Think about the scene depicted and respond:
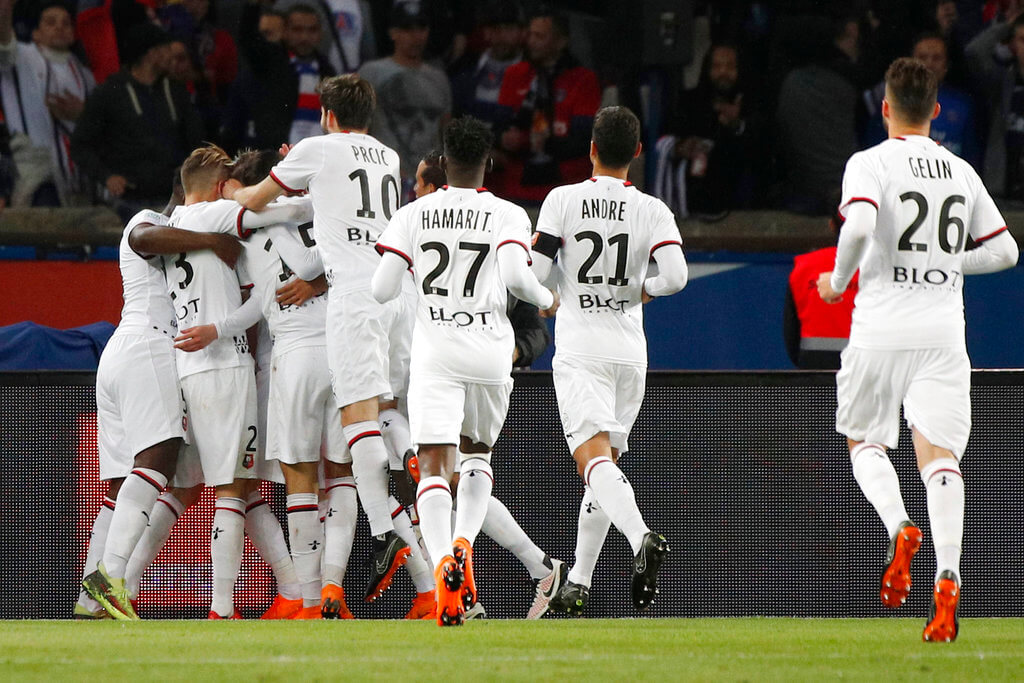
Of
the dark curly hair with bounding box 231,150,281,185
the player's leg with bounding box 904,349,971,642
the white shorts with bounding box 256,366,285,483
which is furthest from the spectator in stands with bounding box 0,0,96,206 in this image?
the player's leg with bounding box 904,349,971,642

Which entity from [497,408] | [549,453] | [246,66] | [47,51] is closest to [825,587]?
[549,453]

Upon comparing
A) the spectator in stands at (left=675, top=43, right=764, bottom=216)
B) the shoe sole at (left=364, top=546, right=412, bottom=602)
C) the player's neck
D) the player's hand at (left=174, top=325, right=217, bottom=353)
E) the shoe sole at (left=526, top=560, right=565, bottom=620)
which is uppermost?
the spectator in stands at (left=675, top=43, right=764, bottom=216)

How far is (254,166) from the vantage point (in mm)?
7082

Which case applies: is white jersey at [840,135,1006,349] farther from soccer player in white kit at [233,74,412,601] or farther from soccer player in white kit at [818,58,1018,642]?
soccer player in white kit at [233,74,412,601]

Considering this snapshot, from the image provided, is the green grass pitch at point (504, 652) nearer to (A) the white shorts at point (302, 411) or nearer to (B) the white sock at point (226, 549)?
(B) the white sock at point (226, 549)

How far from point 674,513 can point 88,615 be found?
9.15 ft

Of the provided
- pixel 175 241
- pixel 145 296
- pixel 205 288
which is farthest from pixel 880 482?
pixel 145 296

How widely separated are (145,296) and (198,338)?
1.60 feet

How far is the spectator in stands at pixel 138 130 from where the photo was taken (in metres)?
10.3

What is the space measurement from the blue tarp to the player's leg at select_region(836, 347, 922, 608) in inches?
173

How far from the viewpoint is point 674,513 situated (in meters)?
6.89

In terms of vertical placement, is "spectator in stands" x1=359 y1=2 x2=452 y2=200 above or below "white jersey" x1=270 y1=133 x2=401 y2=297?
above

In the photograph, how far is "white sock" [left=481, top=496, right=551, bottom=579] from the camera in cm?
655

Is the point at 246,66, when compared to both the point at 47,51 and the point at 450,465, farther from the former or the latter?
the point at 450,465
